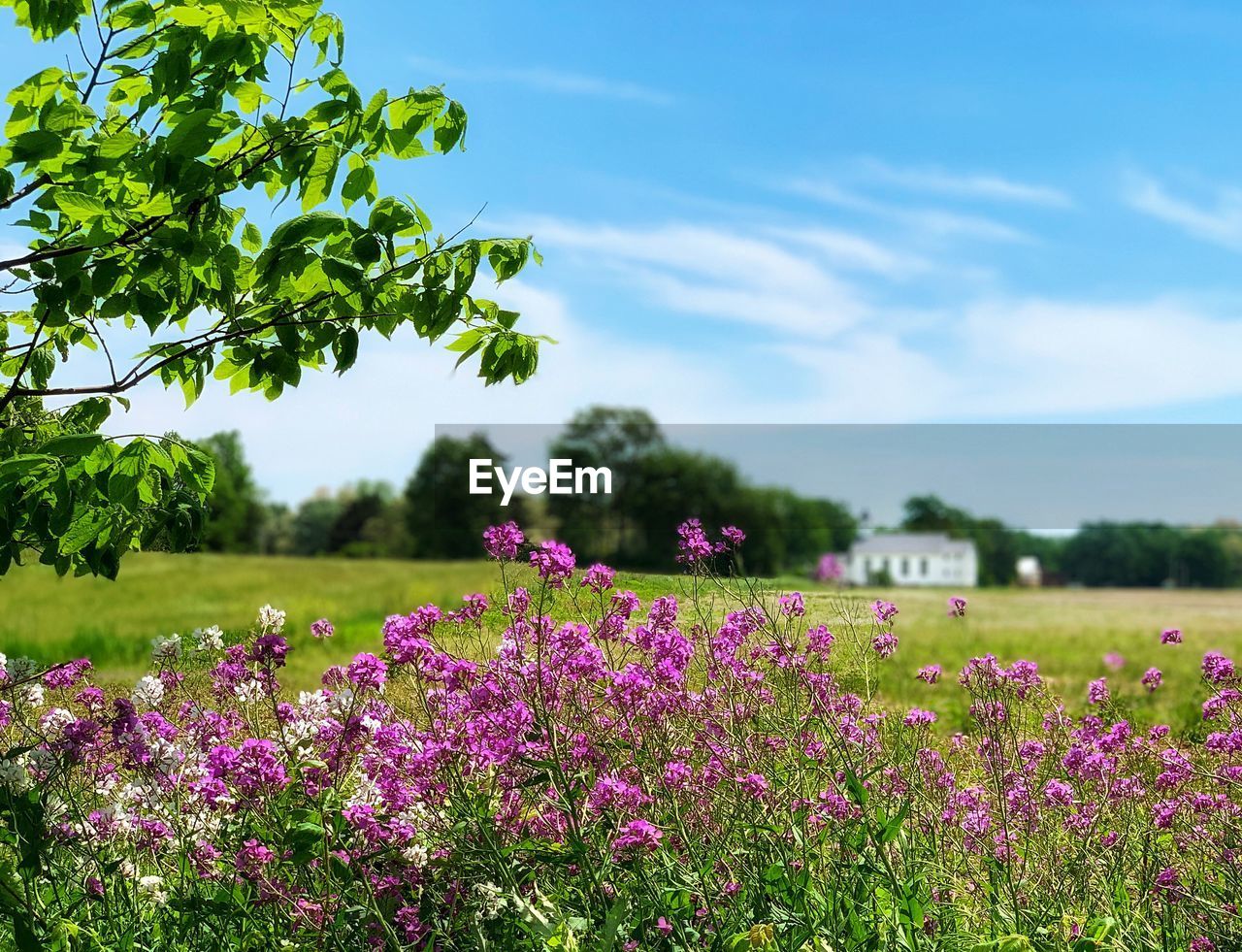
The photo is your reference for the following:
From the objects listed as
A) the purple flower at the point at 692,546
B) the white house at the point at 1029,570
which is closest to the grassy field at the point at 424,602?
the purple flower at the point at 692,546

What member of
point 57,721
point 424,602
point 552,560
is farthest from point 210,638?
point 424,602

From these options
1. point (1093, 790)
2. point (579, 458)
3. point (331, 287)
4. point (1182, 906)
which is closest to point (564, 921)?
point (331, 287)

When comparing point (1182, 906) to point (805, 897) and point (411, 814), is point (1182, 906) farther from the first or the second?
point (411, 814)

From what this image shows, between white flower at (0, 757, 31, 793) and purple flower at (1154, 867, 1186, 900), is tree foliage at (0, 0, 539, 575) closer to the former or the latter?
white flower at (0, 757, 31, 793)

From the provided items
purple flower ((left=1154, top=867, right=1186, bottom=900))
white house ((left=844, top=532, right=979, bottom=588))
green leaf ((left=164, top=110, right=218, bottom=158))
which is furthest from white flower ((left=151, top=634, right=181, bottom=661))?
white house ((left=844, top=532, right=979, bottom=588))

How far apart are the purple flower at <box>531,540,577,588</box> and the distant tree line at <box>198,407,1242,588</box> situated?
111 ft

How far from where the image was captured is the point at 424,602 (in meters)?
25.1

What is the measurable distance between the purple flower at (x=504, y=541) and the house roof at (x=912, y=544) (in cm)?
8272

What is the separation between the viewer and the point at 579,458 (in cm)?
5472

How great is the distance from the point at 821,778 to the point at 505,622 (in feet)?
5.07

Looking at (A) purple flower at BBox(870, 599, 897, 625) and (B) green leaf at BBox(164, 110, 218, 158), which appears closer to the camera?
(B) green leaf at BBox(164, 110, 218, 158)

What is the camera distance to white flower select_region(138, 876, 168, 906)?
4164 mm

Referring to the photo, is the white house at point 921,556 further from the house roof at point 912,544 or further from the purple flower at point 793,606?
the purple flower at point 793,606

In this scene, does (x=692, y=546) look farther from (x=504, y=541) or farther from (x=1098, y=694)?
(x=1098, y=694)
